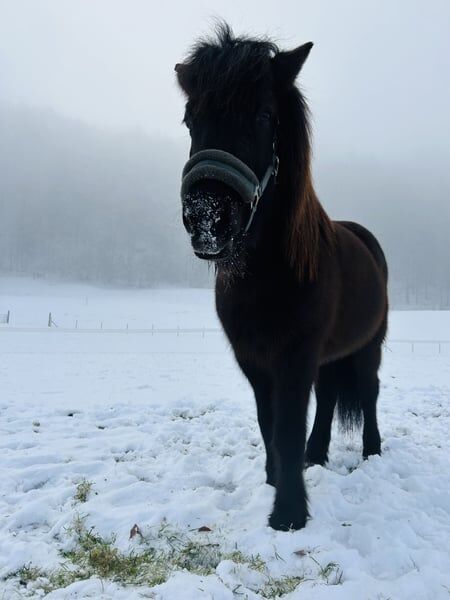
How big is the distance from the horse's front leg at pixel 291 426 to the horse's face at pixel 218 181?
997mm

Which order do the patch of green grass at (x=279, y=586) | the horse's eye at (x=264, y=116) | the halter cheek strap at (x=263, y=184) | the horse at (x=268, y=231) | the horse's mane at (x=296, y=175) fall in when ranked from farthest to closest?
the horse's mane at (x=296, y=175)
the horse's eye at (x=264, y=116)
the halter cheek strap at (x=263, y=184)
the horse at (x=268, y=231)
the patch of green grass at (x=279, y=586)

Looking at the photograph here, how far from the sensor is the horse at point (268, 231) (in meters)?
2.43

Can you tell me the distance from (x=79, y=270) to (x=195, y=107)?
12767 cm

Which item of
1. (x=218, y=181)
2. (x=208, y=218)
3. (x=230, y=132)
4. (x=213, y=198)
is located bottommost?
(x=208, y=218)

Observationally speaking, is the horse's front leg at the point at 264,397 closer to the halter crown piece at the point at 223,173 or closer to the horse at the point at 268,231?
the horse at the point at 268,231

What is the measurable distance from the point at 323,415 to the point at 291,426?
1732 millimetres

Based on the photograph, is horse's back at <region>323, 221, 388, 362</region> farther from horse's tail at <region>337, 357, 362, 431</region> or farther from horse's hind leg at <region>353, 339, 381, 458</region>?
horse's tail at <region>337, 357, 362, 431</region>

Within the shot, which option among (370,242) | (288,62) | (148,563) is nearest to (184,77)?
(288,62)

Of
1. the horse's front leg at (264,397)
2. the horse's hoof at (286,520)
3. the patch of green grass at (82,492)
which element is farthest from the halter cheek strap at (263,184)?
the patch of green grass at (82,492)

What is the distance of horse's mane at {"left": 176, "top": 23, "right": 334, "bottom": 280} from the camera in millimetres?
2625

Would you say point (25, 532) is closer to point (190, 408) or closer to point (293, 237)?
point (293, 237)

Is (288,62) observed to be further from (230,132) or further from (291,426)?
(291,426)

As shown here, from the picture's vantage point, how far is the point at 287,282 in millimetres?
3037

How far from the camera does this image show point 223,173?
234cm
